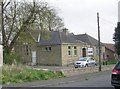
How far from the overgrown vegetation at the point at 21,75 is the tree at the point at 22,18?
11005mm

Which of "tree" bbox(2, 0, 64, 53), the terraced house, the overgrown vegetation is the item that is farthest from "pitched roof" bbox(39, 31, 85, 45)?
the overgrown vegetation

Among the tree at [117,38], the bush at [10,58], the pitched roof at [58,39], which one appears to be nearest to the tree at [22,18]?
the bush at [10,58]

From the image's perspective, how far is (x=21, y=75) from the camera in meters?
24.6

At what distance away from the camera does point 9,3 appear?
38.1 m

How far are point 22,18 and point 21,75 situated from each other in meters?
14.1

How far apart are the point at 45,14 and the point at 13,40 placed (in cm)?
475

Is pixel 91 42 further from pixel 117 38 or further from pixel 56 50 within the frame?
pixel 117 38

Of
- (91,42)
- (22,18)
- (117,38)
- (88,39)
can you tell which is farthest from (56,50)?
(117,38)

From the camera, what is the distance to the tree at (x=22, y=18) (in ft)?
123

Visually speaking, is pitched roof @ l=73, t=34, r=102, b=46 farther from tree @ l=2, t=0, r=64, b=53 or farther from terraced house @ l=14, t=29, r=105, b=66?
tree @ l=2, t=0, r=64, b=53

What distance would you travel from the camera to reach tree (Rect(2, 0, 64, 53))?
3747cm

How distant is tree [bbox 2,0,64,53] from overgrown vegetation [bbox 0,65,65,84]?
11.0m

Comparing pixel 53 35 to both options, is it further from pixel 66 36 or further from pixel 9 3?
pixel 9 3

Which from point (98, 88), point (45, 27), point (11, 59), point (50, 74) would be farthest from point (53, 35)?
point (98, 88)
